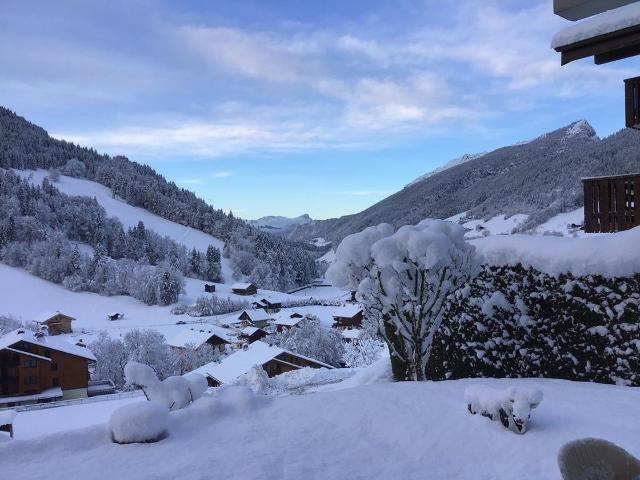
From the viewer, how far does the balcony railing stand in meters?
5.32

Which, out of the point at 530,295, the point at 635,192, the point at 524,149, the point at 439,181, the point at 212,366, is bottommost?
the point at 212,366

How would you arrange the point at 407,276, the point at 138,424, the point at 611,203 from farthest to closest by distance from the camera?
the point at 407,276 < the point at 611,203 < the point at 138,424

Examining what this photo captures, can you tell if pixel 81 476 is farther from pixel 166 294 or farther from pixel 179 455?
pixel 166 294

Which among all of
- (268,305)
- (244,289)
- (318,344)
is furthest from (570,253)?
(244,289)

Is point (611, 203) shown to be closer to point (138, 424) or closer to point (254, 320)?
point (138, 424)

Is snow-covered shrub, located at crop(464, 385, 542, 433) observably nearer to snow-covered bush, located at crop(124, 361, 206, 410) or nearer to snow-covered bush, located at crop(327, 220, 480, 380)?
snow-covered bush, located at crop(327, 220, 480, 380)

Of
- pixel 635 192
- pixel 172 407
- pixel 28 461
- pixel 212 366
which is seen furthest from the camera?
pixel 212 366

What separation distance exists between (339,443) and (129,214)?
398ft

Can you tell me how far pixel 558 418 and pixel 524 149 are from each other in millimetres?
134454

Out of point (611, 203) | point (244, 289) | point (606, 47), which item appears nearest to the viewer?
point (606, 47)

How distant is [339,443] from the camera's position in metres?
4.40

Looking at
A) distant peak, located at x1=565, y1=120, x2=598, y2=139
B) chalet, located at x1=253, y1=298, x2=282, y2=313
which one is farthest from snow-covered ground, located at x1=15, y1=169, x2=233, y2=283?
distant peak, located at x1=565, y1=120, x2=598, y2=139

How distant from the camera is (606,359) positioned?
259 inches

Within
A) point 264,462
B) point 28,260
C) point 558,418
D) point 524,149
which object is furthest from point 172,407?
point 524,149
